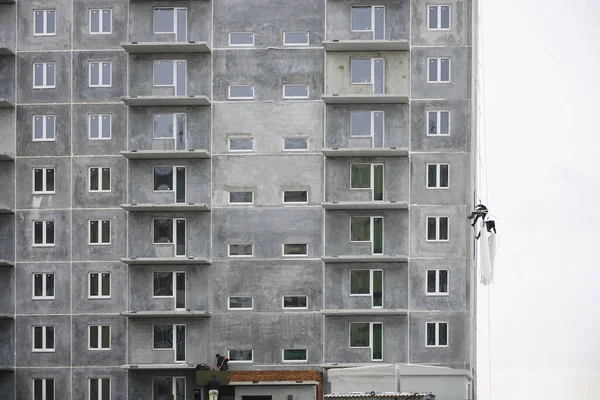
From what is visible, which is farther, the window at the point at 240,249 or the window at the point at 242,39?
the window at the point at 242,39

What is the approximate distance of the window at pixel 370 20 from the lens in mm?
68312

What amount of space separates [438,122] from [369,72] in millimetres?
3673

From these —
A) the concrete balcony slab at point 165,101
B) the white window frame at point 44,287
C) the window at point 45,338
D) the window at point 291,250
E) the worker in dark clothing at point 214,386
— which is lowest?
the worker in dark clothing at point 214,386

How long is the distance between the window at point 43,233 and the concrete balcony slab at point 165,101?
6.35 meters

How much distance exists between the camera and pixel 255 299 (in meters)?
67.8

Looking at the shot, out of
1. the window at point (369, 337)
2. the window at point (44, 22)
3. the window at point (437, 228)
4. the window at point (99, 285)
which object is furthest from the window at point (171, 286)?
the window at point (44, 22)

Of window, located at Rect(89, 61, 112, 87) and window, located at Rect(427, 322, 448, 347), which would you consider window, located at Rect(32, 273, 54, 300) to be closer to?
window, located at Rect(89, 61, 112, 87)

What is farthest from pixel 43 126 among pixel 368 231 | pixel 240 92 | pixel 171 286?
pixel 368 231

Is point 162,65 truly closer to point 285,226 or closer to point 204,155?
point 204,155

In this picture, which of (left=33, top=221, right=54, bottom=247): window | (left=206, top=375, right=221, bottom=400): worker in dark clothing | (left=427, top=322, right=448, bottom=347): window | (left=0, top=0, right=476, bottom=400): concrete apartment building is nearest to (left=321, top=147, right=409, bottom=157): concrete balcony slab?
(left=0, top=0, right=476, bottom=400): concrete apartment building

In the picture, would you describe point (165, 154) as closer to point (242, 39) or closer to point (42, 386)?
point (242, 39)

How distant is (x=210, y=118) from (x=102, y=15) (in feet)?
21.7

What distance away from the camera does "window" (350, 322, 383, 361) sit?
221 ft

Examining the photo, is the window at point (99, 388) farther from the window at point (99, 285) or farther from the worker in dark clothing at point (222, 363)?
the worker in dark clothing at point (222, 363)
